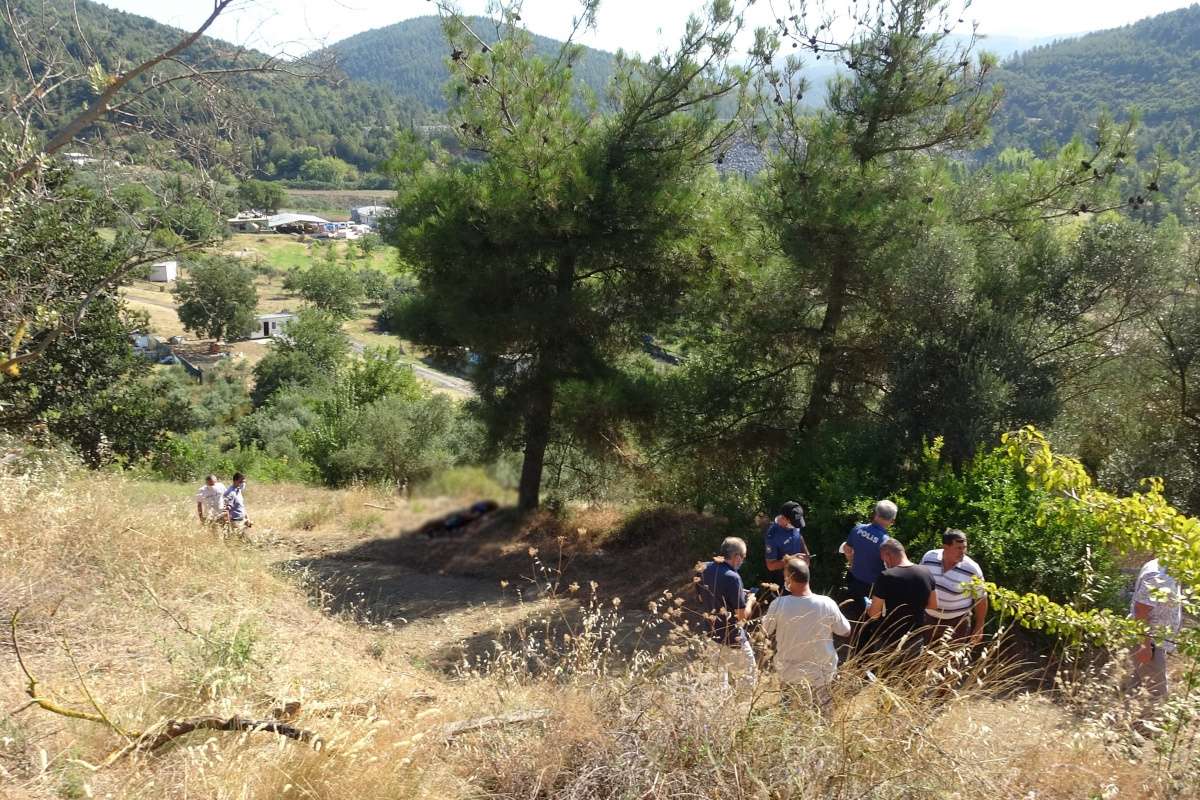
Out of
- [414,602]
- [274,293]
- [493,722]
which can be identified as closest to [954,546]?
[493,722]

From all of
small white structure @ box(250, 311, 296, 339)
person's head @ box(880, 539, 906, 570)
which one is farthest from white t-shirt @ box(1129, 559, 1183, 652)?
small white structure @ box(250, 311, 296, 339)

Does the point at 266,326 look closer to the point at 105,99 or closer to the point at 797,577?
the point at 105,99

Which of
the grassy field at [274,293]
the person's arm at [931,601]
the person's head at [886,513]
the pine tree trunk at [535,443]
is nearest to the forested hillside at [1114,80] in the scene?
the grassy field at [274,293]

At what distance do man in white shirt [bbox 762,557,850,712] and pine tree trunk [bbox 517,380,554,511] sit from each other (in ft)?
22.5

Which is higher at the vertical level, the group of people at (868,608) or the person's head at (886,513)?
the person's head at (886,513)

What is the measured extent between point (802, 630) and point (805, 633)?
0.08ft

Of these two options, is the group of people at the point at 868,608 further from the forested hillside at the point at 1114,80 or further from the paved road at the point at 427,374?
the forested hillside at the point at 1114,80

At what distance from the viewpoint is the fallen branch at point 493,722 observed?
4.16 meters

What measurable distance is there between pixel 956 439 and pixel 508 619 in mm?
5427

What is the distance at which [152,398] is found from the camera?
57.5ft

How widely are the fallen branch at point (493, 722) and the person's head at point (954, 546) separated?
10.4 feet

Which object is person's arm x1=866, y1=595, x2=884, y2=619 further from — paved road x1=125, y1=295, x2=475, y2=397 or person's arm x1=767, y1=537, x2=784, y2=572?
paved road x1=125, y1=295, x2=475, y2=397

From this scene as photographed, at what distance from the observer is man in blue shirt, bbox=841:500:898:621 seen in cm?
638

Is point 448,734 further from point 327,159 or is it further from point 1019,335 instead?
point 327,159
